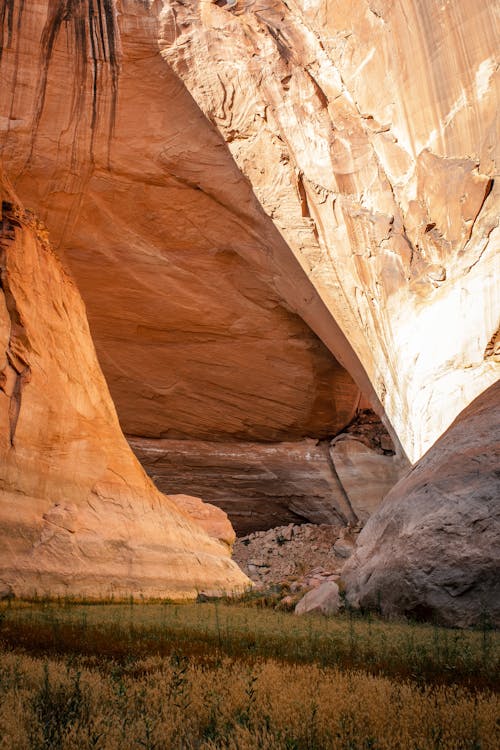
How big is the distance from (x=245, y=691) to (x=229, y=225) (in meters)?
15.3

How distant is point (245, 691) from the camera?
135 inches

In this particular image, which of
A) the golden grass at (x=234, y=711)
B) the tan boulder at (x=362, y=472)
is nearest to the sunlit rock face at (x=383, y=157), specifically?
the golden grass at (x=234, y=711)

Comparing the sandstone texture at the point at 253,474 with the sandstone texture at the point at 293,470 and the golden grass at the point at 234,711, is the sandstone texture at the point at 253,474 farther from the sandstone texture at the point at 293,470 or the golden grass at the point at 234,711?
the golden grass at the point at 234,711

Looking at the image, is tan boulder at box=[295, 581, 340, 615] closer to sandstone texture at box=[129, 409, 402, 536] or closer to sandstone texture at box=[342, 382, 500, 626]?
sandstone texture at box=[342, 382, 500, 626]

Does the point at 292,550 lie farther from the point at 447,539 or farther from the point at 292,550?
the point at 447,539

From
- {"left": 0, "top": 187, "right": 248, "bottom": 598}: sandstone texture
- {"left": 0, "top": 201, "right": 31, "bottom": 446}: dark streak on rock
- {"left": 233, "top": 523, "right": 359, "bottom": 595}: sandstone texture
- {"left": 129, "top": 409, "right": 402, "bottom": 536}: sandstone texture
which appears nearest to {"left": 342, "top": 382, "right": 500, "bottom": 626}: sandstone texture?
{"left": 0, "top": 187, "right": 248, "bottom": 598}: sandstone texture

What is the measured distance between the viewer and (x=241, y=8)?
1576 centimetres

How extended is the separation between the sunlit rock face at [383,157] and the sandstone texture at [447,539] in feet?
10.0

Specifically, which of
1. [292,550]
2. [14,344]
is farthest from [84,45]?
[292,550]

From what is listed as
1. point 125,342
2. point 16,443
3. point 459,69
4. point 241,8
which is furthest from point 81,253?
point 459,69

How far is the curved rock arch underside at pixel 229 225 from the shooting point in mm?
11594

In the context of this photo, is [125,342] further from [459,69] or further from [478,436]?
[478,436]

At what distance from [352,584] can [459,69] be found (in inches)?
377

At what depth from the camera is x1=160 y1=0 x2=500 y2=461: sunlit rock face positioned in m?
11.8
